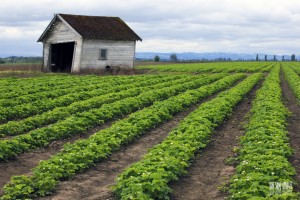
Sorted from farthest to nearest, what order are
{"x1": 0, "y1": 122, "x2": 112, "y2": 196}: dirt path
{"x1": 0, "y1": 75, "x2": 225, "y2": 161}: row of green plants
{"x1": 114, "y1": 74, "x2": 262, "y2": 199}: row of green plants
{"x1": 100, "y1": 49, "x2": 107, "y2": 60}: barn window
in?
1. {"x1": 100, "y1": 49, "x2": 107, "y2": 60}: barn window
2. {"x1": 0, "y1": 75, "x2": 225, "y2": 161}: row of green plants
3. {"x1": 0, "y1": 122, "x2": 112, "y2": 196}: dirt path
4. {"x1": 114, "y1": 74, "x2": 262, "y2": 199}: row of green plants

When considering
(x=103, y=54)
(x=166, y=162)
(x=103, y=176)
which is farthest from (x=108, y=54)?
(x=166, y=162)

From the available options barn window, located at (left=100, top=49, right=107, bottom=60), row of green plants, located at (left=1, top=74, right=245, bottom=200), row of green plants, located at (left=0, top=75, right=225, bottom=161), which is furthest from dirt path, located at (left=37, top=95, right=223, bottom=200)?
barn window, located at (left=100, top=49, right=107, bottom=60)

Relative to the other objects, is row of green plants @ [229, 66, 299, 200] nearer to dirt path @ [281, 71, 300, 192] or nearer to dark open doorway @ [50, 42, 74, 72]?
dirt path @ [281, 71, 300, 192]

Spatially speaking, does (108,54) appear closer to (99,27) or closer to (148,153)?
(99,27)

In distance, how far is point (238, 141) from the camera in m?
13.6

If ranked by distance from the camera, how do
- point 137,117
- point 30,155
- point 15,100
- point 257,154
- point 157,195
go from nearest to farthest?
point 157,195
point 257,154
point 30,155
point 137,117
point 15,100

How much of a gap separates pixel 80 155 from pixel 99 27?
33545mm

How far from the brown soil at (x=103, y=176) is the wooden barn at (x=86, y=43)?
1105 inches

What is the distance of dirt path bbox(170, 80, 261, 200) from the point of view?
8836 mm

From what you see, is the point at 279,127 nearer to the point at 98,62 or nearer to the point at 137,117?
the point at 137,117

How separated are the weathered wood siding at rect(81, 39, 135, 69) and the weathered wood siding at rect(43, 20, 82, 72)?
60 centimetres

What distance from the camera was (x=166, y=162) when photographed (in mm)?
9664

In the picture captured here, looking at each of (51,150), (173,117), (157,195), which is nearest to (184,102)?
(173,117)

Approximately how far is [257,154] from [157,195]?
136 inches
